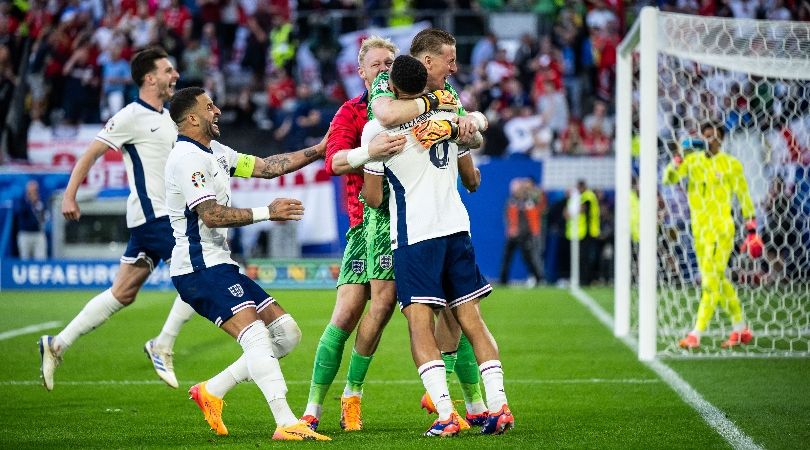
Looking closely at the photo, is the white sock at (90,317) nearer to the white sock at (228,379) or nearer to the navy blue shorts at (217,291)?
the white sock at (228,379)

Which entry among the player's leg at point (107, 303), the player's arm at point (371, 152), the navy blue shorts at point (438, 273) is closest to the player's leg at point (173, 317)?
the player's leg at point (107, 303)

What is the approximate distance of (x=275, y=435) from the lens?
6641 mm

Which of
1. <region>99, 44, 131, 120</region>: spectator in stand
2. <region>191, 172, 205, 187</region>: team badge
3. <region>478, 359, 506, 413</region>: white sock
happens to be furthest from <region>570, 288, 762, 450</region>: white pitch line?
<region>99, 44, 131, 120</region>: spectator in stand

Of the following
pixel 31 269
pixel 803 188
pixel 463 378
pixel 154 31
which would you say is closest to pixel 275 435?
pixel 463 378

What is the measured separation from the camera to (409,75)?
630 centimetres

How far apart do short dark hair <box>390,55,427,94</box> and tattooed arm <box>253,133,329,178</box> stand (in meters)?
1.24

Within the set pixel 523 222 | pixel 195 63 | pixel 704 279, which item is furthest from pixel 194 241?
pixel 195 63

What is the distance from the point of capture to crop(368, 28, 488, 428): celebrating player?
638 centimetres

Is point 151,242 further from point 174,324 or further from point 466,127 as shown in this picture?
point 466,127

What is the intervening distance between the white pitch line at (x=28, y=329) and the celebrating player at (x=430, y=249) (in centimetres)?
807

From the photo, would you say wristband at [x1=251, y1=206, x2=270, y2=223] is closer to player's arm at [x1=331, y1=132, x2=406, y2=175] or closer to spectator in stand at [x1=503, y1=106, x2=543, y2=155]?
player's arm at [x1=331, y1=132, x2=406, y2=175]

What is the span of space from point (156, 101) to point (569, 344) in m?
5.21

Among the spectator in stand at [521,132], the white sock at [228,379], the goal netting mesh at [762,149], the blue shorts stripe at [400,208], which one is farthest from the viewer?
the spectator in stand at [521,132]

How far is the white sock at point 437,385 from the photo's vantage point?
21.1 ft
